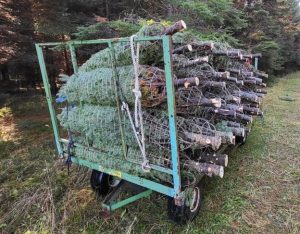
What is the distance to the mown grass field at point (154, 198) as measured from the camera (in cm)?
263

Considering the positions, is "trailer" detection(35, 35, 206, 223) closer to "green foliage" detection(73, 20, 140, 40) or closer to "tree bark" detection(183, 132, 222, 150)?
"tree bark" detection(183, 132, 222, 150)

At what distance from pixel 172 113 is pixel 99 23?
14.6ft

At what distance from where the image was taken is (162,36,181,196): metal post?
5.89ft

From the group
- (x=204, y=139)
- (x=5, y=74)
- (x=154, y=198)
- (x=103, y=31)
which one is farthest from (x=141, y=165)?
(x=5, y=74)

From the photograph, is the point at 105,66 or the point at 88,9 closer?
the point at 105,66

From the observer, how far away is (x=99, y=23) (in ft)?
18.6

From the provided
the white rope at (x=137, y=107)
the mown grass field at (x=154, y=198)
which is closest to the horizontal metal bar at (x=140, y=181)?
the white rope at (x=137, y=107)

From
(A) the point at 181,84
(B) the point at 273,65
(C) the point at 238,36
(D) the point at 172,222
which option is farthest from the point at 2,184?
(B) the point at 273,65

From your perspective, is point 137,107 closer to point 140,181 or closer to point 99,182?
point 140,181

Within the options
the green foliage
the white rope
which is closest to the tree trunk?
the green foliage

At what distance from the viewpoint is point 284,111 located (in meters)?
7.17

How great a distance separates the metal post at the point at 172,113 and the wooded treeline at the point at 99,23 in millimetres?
2952

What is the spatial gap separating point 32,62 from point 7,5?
1774 millimetres

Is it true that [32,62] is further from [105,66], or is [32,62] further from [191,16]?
[105,66]
